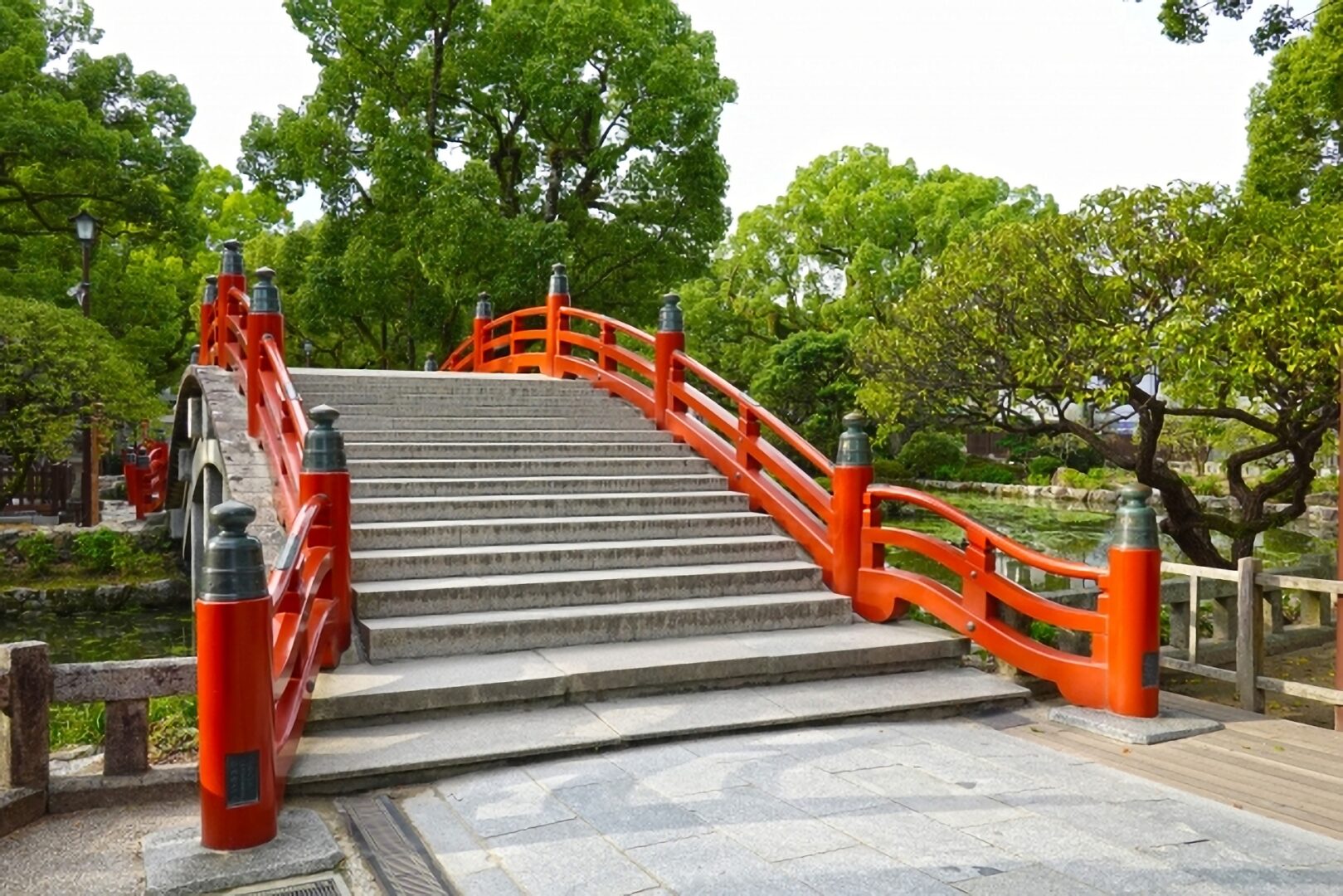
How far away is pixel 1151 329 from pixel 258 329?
8.28 meters

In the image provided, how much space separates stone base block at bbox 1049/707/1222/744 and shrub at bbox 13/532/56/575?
17543 mm

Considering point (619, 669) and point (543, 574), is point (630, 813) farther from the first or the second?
point (543, 574)

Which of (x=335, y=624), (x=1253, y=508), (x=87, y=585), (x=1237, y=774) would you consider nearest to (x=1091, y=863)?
(x=1237, y=774)

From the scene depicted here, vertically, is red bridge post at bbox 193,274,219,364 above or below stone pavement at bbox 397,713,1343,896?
above

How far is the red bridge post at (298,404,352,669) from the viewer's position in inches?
247

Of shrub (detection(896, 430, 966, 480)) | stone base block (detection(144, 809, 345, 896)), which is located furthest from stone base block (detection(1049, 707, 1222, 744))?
shrub (detection(896, 430, 966, 480))

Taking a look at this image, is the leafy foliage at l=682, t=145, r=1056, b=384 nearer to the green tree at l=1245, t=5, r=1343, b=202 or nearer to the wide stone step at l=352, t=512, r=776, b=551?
the green tree at l=1245, t=5, r=1343, b=202

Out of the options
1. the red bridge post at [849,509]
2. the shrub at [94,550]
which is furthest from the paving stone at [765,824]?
the shrub at [94,550]

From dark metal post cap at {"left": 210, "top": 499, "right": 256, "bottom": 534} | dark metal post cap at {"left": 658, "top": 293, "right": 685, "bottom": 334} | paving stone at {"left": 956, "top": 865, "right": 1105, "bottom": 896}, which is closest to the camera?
paving stone at {"left": 956, "top": 865, "right": 1105, "bottom": 896}

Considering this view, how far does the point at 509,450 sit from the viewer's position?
9820mm

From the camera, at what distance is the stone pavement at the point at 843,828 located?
386 centimetres

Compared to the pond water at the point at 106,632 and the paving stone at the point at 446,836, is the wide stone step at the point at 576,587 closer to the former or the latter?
the paving stone at the point at 446,836

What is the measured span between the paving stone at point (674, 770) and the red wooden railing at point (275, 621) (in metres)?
1.67

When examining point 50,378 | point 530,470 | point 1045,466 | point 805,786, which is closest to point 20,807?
point 805,786
